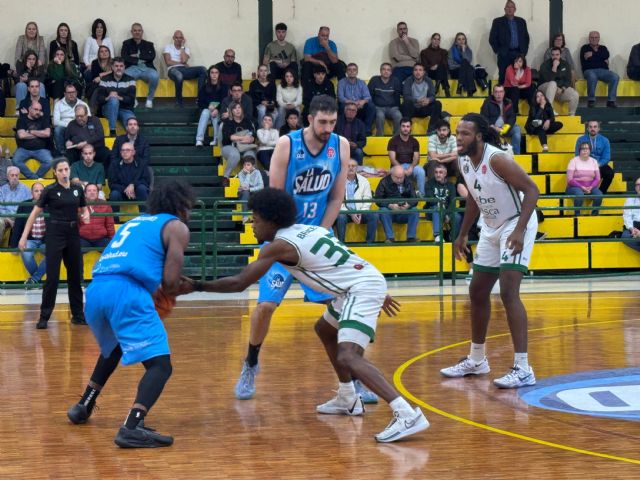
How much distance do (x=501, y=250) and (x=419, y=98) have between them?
38.7 ft

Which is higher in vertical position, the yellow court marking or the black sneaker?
the black sneaker

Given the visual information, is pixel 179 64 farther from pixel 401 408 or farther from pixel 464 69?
pixel 401 408

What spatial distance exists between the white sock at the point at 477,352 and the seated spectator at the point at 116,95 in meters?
11.0

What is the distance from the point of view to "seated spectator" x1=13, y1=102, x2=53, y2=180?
57.7ft

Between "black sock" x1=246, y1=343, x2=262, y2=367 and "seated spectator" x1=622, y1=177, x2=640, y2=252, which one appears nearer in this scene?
"black sock" x1=246, y1=343, x2=262, y2=367

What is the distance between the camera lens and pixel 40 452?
6.60 metres

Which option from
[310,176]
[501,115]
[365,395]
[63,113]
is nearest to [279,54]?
[501,115]

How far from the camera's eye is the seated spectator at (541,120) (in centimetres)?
1981

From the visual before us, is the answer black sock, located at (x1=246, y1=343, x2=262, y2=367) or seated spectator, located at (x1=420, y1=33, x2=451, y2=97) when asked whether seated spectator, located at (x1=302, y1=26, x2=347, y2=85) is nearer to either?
seated spectator, located at (x1=420, y1=33, x2=451, y2=97)

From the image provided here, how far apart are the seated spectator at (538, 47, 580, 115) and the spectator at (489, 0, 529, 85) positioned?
23.1 inches

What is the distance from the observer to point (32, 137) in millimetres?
17688

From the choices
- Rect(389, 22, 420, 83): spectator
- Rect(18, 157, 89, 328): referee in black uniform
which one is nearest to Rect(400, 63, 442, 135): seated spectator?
Rect(389, 22, 420, 83): spectator

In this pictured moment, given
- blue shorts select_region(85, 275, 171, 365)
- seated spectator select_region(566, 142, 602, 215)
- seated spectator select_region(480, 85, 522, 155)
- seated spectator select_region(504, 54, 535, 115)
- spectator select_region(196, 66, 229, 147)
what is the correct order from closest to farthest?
blue shorts select_region(85, 275, 171, 365)
seated spectator select_region(566, 142, 602, 215)
spectator select_region(196, 66, 229, 147)
seated spectator select_region(480, 85, 522, 155)
seated spectator select_region(504, 54, 535, 115)

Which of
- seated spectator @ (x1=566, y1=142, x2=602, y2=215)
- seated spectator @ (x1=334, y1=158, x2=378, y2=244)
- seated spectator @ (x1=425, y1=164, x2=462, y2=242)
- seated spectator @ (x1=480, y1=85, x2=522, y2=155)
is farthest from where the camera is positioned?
seated spectator @ (x1=480, y1=85, x2=522, y2=155)
